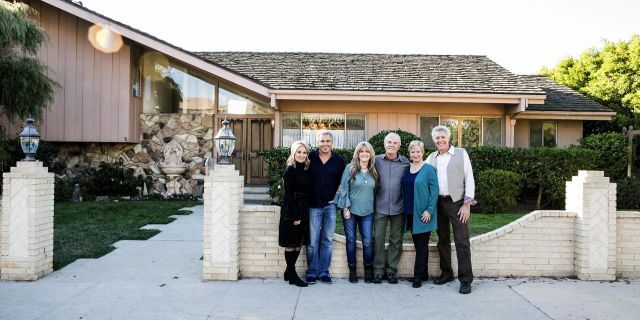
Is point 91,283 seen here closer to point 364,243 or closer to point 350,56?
point 364,243

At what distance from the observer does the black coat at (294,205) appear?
5.64 metres

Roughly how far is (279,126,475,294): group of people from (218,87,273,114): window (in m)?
8.95

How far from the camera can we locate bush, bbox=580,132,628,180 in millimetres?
13164

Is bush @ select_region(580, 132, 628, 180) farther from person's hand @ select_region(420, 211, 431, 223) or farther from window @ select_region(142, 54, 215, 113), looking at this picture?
window @ select_region(142, 54, 215, 113)

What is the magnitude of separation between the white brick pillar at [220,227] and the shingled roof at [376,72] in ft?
24.5

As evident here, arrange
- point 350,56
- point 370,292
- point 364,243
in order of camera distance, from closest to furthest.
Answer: point 370,292 < point 364,243 < point 350,56

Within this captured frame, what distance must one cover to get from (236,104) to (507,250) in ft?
33.4

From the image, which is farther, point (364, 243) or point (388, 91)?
point (388, 91)

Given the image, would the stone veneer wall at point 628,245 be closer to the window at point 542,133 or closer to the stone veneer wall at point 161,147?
the window at point 542,133

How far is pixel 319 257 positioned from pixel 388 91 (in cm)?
795

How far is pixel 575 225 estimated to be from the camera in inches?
241

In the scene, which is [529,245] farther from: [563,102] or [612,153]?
[563,102]

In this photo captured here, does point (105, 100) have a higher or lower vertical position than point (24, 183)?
higher

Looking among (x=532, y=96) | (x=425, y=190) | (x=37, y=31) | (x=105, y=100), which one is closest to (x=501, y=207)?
(x=532, y=96)
